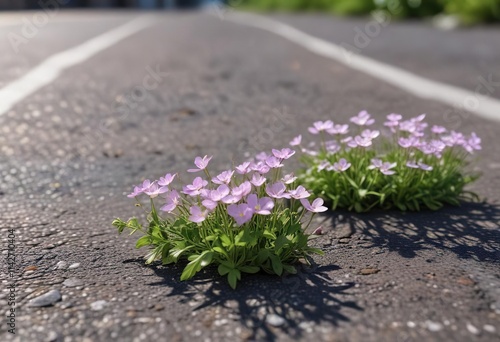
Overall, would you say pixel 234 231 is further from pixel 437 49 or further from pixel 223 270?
pixel 437 49

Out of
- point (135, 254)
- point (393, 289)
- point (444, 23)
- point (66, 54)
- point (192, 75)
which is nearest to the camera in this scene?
point (393, 289)

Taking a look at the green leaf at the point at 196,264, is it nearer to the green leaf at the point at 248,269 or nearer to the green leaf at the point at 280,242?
the green leaf at the point at 248,269

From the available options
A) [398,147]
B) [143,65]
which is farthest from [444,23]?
[398,147]

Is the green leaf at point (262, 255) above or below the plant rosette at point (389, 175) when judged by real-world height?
below

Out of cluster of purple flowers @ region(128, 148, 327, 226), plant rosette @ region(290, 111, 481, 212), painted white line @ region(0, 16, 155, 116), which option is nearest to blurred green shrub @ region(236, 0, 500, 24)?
painted white line @ region(0, 16, 155, 116)

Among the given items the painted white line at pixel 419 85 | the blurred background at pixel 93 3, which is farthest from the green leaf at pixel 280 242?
the blurred background at pixel 93 3

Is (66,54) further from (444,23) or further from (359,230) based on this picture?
(444,23)

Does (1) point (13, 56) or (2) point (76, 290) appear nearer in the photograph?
(2) point (76, 290)
